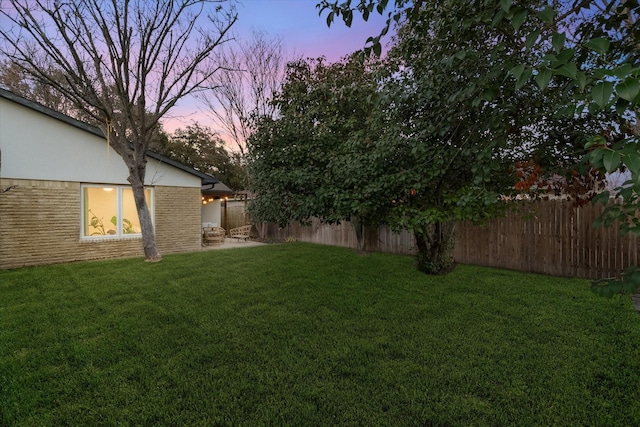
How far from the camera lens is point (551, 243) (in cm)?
630

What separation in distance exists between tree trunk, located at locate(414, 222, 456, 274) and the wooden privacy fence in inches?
37.7

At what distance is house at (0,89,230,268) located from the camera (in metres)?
7.50

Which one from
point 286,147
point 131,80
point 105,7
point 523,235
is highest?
point 105,7

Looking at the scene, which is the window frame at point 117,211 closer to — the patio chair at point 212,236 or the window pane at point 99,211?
the window pane at point 99,211

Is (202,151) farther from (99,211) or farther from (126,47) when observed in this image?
(126,47)

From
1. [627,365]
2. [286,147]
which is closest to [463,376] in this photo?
[627,365]

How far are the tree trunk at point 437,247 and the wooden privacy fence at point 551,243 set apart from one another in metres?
0.96

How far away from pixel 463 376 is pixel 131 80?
32.6 feet

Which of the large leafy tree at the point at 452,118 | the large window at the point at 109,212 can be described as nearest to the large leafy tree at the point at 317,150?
the large leafy tree at the point at 452,118

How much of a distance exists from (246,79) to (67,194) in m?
8.98

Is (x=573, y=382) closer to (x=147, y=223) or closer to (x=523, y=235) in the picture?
(x=523, y=235)

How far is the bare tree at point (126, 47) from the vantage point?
24.8 feet

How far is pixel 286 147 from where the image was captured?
19.9ft

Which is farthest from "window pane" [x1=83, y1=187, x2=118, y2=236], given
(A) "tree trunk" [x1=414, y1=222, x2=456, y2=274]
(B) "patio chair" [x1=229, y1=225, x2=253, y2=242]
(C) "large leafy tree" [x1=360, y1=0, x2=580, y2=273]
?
(A) "tree trunk" [x1=414, y1=222, x2=456, y2=274]
